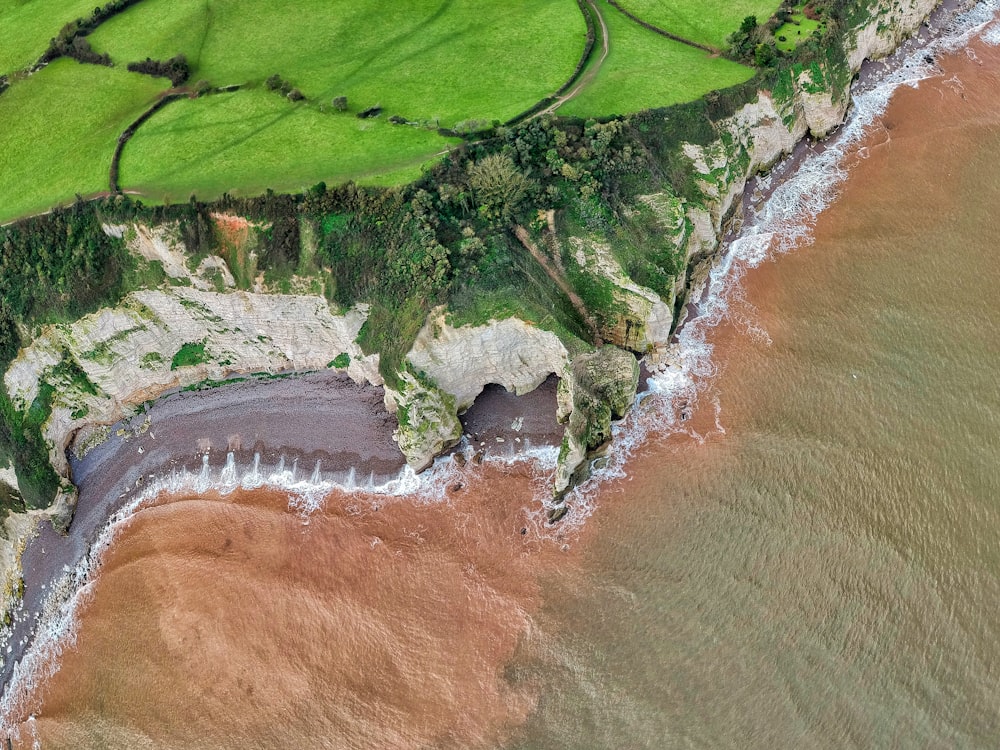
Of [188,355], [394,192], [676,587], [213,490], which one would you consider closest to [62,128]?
[188,355]

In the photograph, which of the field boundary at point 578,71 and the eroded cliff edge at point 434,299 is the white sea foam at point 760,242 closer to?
the eroded cliff edge at point 434,299

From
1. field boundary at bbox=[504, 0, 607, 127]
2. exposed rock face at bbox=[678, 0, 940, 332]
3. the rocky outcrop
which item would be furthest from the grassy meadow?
the rocky outcrop

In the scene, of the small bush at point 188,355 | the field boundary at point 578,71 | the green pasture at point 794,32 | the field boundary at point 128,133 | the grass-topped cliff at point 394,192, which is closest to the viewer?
the grass-topped cliff at point 394,192

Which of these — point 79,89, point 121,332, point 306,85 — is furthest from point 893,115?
point 79,89

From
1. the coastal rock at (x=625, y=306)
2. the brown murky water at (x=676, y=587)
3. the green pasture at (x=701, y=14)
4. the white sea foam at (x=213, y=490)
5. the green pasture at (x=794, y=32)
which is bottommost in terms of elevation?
the brown murky water at (x=676, y=587)

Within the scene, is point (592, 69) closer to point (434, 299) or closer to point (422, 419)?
point (434, 299)

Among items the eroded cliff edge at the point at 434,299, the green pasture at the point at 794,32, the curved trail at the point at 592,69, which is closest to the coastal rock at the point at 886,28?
the green pasture at the point at 794,32

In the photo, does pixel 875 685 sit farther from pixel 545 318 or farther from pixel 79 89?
pixel 79 89
